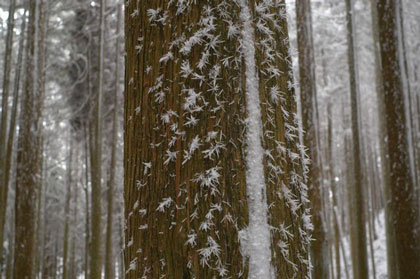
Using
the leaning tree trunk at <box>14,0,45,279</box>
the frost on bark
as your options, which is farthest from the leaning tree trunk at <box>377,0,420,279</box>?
the leaning tree trunk at <box>14,0,45,279</box>

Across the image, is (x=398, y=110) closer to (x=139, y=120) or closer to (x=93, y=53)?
(x=139, y=120)

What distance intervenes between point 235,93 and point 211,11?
0.30 meters

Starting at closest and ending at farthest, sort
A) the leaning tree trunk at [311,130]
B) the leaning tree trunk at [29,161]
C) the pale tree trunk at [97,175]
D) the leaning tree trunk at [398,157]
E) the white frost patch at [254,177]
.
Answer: the white frost patch at [254,177] → the leaning tree trunk at [398,157] → the leaning tree trunk at [29,161] → the leaning tree trunk at [311,130] → the pale tree trunk at [97,175]

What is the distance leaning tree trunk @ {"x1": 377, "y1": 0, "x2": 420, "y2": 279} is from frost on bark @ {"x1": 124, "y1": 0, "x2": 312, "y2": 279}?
206 inches

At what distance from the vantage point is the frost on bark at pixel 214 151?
1429 mm

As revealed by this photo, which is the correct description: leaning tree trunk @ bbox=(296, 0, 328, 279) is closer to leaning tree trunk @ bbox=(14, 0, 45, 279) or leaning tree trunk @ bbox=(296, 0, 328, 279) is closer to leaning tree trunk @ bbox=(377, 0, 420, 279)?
leaning tree trunk @ bbox=(377, 0, 420, 279)

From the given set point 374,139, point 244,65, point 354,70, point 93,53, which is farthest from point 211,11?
point 374,139

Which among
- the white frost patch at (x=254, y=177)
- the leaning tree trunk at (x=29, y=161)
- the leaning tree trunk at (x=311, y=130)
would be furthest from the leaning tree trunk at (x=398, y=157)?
the leaning tree trunk at (x=29, y=161)

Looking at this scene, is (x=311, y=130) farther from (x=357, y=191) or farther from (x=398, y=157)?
(x=357, y=191)

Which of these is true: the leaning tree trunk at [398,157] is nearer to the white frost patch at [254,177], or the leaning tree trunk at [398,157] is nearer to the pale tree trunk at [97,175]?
the white frost patch at [254,177]

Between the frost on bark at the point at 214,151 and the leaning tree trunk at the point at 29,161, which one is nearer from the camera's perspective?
the frost on bark at the point at 214,151

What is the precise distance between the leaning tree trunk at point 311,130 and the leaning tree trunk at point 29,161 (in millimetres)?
4678

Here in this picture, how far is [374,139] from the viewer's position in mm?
32094

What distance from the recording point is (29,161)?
297 inches
